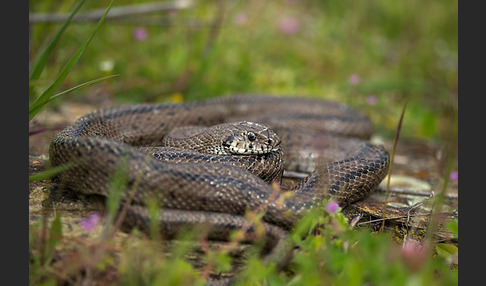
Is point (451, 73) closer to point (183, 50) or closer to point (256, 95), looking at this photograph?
point (256, 95)

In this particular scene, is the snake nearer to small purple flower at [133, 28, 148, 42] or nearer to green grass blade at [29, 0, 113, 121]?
green grass blade at [29, 0, 113, 121]

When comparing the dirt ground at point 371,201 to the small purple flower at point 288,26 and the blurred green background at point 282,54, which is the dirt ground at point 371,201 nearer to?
the blurred green background at point 282,54

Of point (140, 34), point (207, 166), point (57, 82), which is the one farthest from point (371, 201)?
point (140, 34)

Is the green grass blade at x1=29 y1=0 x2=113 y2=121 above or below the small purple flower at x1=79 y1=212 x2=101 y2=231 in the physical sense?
above

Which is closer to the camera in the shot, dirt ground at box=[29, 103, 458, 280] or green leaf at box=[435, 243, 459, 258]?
dirt ground at box=[29, 103, 458, 280]

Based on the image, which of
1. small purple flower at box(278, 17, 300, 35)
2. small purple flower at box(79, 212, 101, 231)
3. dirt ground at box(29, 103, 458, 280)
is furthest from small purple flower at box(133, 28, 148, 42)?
small purple flower at box(79, 212, 101, 231)

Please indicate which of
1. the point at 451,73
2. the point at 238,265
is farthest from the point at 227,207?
the point at 451,73

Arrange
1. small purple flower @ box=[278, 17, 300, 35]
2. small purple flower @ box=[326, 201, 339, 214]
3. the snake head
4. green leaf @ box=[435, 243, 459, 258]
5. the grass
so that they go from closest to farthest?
the grass
small purple flower @ box=[326, 201, 339, 214]
green leaf @ box=[435, 243, 459, 258]
the snake head
small purple flower @ box=[278, 17, 300, 35]
